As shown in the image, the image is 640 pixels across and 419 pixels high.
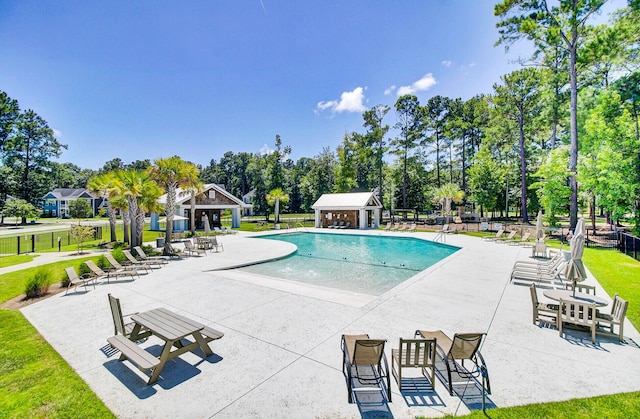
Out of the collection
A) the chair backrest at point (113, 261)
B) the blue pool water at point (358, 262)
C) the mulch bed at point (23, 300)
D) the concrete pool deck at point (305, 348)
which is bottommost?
the blue pool water at point (358, 262)

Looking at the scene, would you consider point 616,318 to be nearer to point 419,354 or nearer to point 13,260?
point 419,354

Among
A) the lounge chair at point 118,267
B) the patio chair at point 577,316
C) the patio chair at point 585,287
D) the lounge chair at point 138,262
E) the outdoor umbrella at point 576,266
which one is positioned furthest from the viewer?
the lounge chair at point 138,262

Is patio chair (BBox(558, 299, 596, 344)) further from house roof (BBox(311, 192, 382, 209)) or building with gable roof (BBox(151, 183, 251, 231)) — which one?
building with gable roof (BBox(151, 183, 251, 231))

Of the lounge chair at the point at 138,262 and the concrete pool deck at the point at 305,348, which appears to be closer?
the concrete pool deck at the point at 305,348

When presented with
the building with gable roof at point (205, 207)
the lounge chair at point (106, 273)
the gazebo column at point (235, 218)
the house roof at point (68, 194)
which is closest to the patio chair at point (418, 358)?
the lounge chair at point (106, 273)

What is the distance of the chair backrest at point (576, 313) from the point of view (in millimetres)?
5211

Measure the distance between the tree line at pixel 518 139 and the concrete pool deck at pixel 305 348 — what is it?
11348 mm

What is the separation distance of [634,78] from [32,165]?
72.2 meters

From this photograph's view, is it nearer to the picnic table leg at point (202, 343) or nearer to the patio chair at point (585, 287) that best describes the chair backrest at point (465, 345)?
the picnic table leg at point (202, 343)

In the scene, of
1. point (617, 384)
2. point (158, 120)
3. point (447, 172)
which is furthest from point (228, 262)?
point (447, 172)

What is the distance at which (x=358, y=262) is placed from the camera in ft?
49.2

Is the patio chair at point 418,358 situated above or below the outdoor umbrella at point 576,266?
below

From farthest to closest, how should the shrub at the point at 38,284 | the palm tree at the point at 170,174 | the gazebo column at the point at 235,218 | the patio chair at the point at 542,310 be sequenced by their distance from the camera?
the gazebo column at the point at 235,218 → the palm tree at the point at 170,174 → the shrub at the point at 38,284 → the patio chair at the point at 542,310

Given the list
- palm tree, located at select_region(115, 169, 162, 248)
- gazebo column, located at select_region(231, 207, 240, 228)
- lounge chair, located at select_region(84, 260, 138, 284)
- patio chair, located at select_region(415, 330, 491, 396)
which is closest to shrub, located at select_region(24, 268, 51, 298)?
lounge chair, located at select_region(84, 260, 138, 284)
